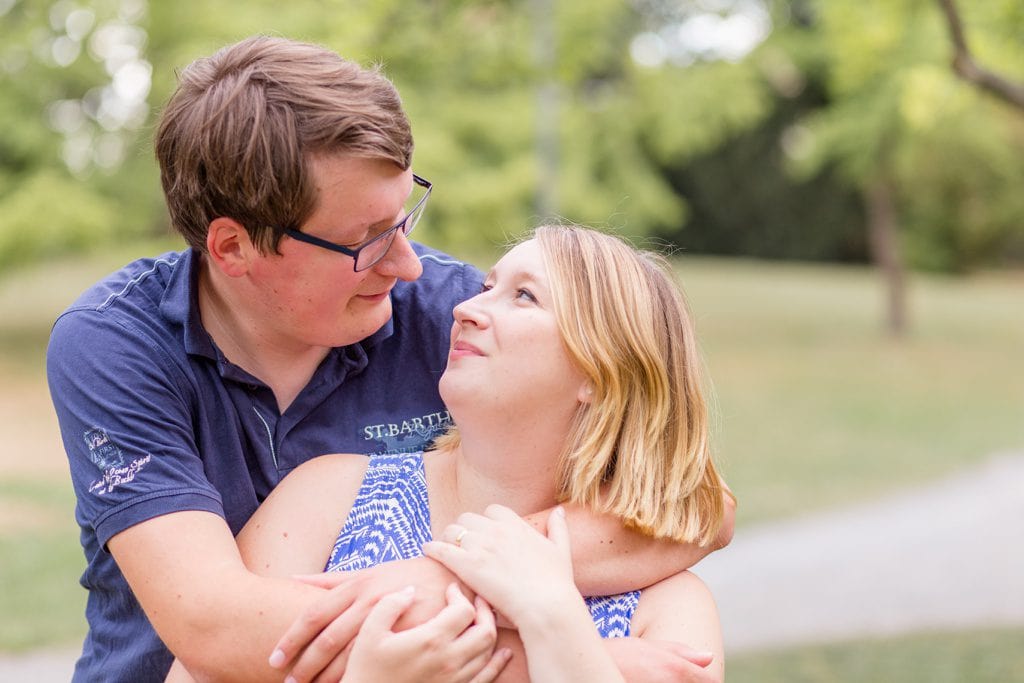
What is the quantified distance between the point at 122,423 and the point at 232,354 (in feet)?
1.08

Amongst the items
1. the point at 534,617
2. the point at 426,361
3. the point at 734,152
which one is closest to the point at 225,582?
the point at 534,617

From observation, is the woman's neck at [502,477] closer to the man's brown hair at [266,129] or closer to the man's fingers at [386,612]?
the man's fingers at [386,612]

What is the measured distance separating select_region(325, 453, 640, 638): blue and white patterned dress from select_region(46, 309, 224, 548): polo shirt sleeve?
27cm

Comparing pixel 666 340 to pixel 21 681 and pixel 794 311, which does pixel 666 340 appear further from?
pixel 794 311

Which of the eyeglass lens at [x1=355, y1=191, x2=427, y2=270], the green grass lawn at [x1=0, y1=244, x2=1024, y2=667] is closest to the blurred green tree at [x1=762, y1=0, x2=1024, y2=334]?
the green grass lawn at [x1=0, y1=244, x2=1024, y2=667]

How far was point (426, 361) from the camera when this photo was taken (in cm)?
284

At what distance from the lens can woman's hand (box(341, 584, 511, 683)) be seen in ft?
6.98

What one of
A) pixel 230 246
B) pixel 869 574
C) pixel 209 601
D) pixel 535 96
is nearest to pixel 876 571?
pixel 869 574

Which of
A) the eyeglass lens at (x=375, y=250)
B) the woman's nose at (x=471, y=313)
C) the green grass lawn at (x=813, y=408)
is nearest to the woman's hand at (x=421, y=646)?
the woman's nose at (x=471, y=313)

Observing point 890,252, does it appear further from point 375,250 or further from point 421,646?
point 421,646

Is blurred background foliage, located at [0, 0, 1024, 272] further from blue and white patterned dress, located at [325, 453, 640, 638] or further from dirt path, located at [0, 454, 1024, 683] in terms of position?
blue and white patterned dress, located at [325, 453, 640, 638]

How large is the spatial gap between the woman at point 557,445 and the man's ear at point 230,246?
417 millimetres

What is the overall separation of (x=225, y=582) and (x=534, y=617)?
0.53m

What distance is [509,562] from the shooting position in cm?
222
